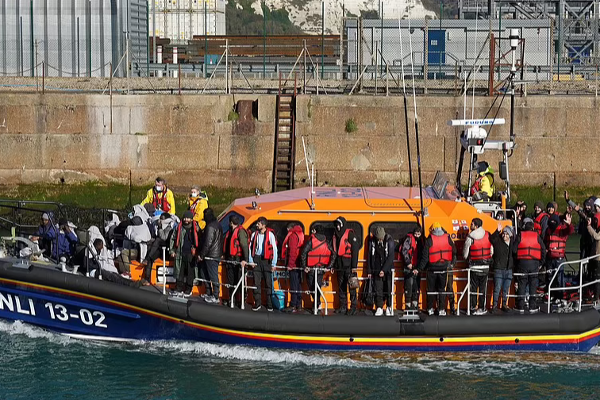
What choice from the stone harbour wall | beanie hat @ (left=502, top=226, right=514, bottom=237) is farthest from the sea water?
the stone harbour wall

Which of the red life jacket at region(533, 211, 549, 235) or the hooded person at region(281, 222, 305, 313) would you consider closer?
the hooded person at region(281, 222, 305, 313)

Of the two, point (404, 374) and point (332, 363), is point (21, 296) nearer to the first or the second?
point (332, 363)

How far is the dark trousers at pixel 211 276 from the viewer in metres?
11.4

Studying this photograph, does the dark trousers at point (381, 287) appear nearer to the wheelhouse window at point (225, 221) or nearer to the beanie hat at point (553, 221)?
the wheelhouse window at point (225, 221)

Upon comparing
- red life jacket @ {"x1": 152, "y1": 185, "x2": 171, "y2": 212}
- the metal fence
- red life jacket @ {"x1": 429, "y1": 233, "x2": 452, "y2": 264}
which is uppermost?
the metal fence

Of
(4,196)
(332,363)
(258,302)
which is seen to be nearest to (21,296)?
(258,302)

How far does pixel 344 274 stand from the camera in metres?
11.2

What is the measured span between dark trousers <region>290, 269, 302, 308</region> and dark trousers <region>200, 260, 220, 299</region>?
2.79ft

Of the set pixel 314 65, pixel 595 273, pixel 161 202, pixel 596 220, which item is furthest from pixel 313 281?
pixel 314 65

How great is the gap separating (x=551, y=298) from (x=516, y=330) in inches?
40.0

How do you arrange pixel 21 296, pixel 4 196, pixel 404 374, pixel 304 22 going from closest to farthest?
pixel 404 374 < pixel 21 296 < pixel 4 196 < pixel 304 22

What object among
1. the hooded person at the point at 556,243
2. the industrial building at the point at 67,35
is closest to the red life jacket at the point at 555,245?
the hooded person at the point at 556,243

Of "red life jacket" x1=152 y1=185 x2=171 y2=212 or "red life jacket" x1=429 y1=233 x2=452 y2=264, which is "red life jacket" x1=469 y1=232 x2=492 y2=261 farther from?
"red life jacket" x1=152 y1=185 x2=171 y2=212

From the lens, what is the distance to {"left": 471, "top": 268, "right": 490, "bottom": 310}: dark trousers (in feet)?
36.7
